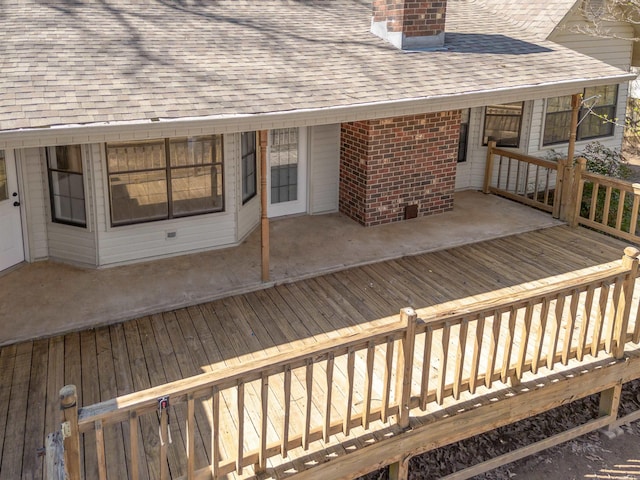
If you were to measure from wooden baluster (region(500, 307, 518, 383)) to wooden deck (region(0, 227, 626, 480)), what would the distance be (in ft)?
4.28

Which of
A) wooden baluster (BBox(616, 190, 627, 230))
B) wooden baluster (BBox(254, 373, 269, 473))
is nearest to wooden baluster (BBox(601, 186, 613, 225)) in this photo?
wooden baluster (BBox(616, 190, 627, 230))

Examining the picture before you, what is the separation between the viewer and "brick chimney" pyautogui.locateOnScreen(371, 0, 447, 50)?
28.7 ft

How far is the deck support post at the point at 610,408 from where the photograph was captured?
6.44 meters

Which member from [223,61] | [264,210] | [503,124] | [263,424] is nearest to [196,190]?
[264,210]

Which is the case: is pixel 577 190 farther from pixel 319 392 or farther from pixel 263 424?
pixel 263 424

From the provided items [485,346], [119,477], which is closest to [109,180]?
[119,477]

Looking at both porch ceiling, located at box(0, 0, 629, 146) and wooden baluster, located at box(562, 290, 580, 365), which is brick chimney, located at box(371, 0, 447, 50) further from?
wooden baluster, located at box(562, 290, 580, 365)

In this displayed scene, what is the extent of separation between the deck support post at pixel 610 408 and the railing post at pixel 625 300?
64cm

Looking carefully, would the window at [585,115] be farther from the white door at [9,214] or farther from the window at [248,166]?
the white door at [9,214]

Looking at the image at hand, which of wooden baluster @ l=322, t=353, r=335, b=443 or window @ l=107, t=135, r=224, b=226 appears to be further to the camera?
window @ l=107, t=135, r=224, b=226

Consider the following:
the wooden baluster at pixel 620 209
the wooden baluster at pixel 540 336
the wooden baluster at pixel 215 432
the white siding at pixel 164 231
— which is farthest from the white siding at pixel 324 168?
the wooden baluster at pixel 215 432

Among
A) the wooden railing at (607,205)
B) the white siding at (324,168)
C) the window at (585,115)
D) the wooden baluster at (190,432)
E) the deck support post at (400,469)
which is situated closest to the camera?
the wooden baluster at (190,432)

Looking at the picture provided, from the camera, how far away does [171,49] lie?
7.42 m

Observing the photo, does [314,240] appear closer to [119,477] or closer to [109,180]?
[109,180]
